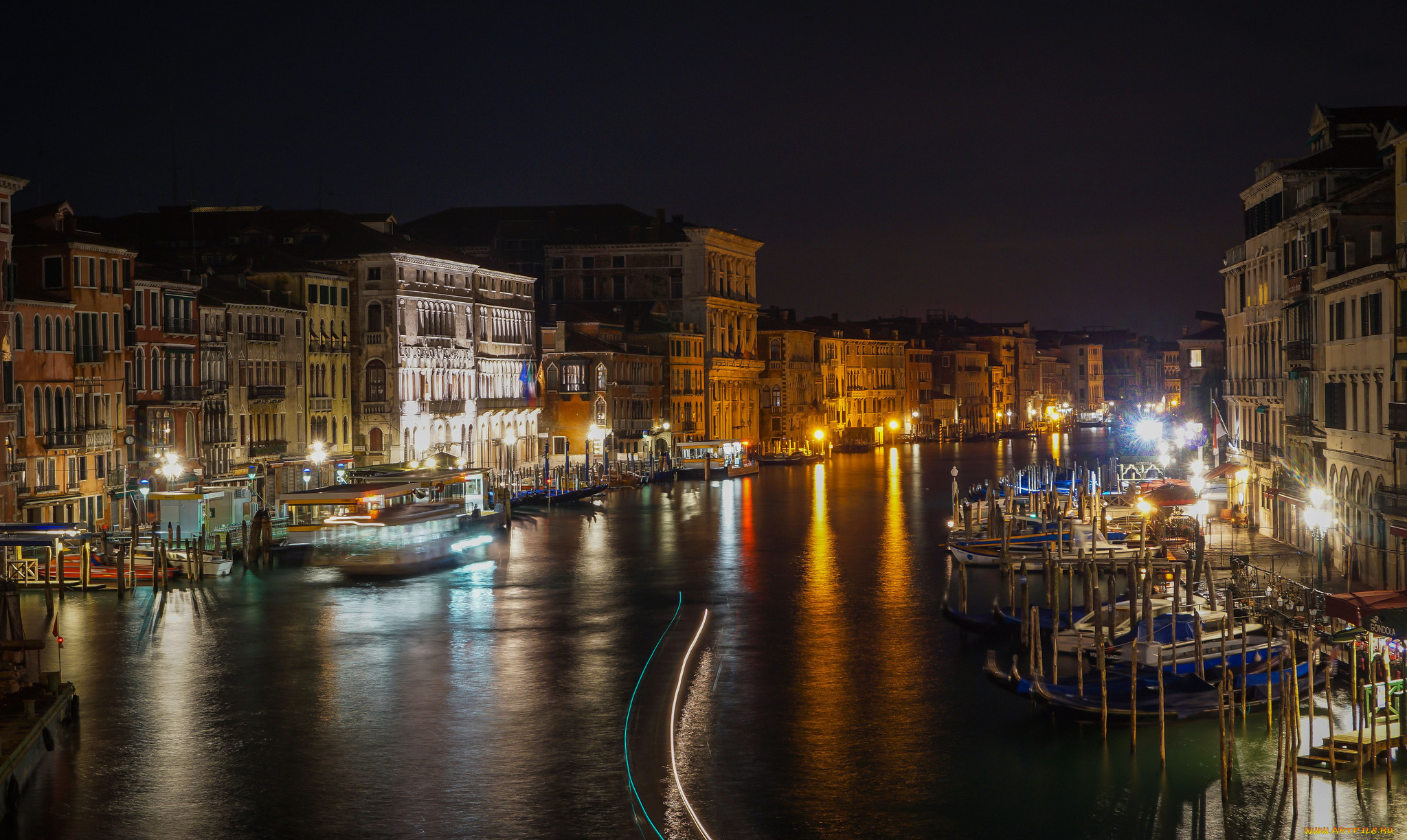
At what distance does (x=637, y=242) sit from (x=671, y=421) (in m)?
11.5

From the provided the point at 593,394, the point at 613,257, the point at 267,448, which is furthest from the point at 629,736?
the point at 613,257

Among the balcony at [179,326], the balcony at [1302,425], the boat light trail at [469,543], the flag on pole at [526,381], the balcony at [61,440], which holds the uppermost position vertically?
the balcony at [179,326]

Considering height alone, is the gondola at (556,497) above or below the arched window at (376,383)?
below

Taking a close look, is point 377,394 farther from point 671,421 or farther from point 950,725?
point 950,725

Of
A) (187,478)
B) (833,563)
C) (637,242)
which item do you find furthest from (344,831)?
(637,242)

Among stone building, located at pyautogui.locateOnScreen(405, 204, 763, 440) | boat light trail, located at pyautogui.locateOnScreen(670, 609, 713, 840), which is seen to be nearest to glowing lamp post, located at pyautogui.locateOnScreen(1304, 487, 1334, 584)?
boat light trail, located at pyautogui.locateOnScreen(670, 609, 713, 840)

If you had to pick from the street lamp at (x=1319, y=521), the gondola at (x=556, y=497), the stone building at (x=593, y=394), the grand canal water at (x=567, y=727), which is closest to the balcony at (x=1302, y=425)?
the street lamp at (x=1319, y=521)

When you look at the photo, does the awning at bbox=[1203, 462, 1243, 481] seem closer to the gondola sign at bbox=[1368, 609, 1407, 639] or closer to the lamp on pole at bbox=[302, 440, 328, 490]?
the gondola sign at bbox=[1368, 609, 1407, 639]

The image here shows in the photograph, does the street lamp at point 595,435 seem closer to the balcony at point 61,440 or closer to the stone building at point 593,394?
the stone building at point 593,394

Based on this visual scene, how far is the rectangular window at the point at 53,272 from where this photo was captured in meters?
43.1

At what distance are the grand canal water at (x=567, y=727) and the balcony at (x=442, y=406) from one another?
24.4 metres

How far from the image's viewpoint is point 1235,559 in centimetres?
3136

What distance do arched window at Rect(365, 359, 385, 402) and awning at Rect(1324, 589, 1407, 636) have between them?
148 feet

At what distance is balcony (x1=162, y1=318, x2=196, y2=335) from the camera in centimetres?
4959
